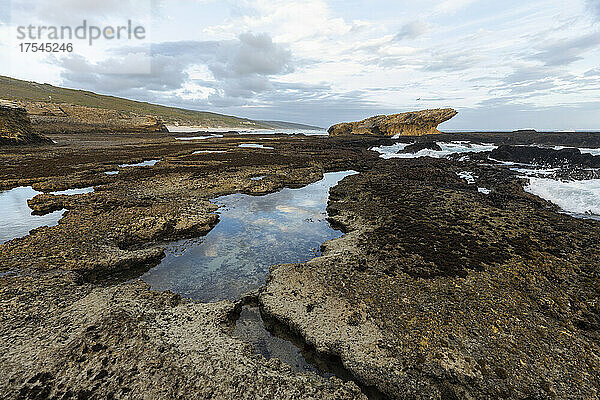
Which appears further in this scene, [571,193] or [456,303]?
[571,193]

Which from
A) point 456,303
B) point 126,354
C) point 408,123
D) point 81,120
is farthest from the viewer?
point 408,123

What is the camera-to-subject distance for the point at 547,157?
45562 millimetres

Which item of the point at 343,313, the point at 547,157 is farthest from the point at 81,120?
the point at 547,157

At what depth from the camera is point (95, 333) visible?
8039mm

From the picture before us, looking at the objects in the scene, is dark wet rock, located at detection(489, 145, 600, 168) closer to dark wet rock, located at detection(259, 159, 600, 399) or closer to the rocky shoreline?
the rocky shoreline

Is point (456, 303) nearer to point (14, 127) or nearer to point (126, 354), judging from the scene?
point (126, 354)

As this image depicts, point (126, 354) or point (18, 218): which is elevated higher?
point (18, 218)

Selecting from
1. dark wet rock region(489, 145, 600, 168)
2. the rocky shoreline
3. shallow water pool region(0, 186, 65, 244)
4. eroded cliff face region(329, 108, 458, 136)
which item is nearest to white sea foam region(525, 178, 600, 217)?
the rocky shoreline

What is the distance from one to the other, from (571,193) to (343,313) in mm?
28757

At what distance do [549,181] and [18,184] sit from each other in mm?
55150

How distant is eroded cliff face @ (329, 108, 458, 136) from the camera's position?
11381 centimetres

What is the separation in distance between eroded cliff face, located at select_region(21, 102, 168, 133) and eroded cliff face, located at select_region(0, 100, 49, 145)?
47417 millimetres

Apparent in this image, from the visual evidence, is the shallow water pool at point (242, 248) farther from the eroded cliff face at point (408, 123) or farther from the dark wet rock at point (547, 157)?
the eroded cliff face at point (408, 123)

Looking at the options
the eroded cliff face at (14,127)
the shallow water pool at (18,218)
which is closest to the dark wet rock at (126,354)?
the shallow water pool at (18,218)
